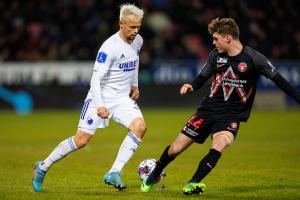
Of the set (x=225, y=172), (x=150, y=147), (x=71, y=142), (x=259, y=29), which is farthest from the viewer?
(x=259, y=29)

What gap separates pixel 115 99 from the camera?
9.57m

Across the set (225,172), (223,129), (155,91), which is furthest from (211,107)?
(155,91)

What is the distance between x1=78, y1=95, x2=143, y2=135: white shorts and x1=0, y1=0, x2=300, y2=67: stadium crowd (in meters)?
16.4

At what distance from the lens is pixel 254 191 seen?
9.43 meters

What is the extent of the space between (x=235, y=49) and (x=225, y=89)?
514mm

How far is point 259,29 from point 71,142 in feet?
62.4

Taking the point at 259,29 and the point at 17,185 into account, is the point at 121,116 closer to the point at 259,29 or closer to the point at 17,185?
the point at 17,185

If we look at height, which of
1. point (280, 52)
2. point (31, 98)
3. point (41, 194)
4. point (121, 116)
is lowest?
point (31, 98)

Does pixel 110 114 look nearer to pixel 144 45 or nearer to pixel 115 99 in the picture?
pixel 115 99

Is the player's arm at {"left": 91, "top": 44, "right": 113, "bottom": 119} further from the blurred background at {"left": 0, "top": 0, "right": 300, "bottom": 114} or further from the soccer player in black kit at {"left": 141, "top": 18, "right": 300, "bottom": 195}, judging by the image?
the blurred background at {"left": 0, "top": 0, "right": 300, "bottom": 114}

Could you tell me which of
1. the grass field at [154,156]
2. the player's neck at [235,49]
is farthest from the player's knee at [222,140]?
the player's neck at [235,49]

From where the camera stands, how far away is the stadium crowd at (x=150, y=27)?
2622cm

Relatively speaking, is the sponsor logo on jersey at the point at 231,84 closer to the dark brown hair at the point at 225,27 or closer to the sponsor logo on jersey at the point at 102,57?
the dark brown hair at the point at 225,27

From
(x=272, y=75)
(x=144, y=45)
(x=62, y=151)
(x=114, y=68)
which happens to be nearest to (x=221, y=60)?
(x=272, y=75)
